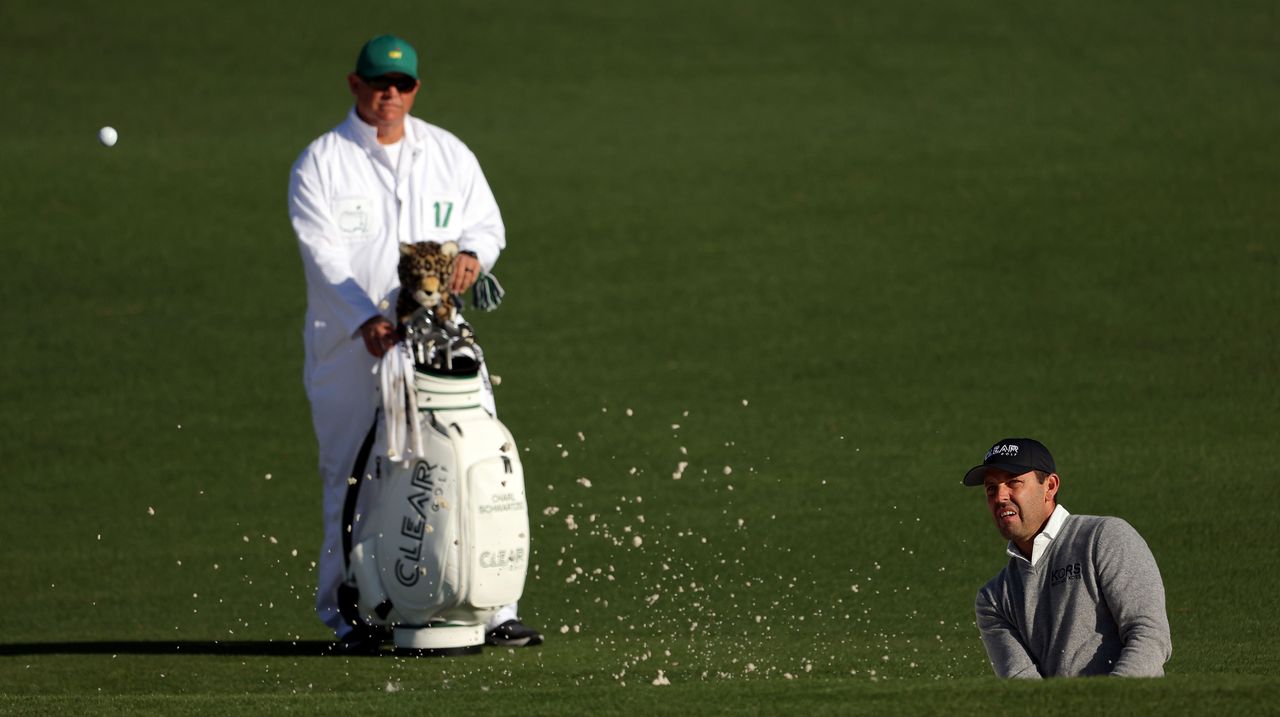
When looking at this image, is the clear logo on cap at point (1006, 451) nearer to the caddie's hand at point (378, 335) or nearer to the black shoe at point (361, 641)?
the caddie's hand at point (378, 335)

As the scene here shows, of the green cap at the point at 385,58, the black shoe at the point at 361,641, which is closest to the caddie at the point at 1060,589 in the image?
the black shoe at the point at 361,641

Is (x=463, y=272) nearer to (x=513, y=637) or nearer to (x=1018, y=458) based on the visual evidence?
(x=513, y=637)

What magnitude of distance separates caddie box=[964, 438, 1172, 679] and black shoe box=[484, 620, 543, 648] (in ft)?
8.20

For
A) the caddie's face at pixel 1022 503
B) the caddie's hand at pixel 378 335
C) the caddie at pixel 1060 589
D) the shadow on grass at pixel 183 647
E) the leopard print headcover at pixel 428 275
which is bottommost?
the shadow on grass at pixel 183 647

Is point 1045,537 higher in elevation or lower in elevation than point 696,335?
lower

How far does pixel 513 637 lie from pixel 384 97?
2085mm

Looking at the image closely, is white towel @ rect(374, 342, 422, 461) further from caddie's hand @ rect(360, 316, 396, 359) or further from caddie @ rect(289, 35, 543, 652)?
caddie @ rect(289, 35, 543, 652)

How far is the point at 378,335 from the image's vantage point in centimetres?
688

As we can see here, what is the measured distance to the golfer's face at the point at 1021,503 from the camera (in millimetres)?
5047

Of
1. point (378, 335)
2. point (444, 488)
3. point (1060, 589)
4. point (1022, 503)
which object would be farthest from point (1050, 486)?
point (378, 335)

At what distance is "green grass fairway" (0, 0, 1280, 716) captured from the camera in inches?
287

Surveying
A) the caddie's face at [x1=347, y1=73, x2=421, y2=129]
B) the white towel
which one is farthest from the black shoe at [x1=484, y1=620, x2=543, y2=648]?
the caddie's face at [x1=347, y1=73, x2=421, y2=129]

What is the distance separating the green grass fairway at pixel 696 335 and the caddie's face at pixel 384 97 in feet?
6.17

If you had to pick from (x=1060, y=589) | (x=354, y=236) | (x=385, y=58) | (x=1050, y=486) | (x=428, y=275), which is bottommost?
(x=1060, y=589)
